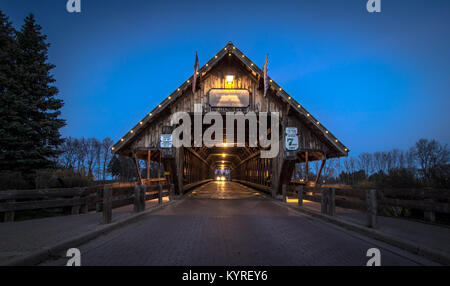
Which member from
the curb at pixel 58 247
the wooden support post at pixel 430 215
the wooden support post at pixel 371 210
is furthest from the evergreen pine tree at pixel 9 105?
the wooden support post at pixel 430 215

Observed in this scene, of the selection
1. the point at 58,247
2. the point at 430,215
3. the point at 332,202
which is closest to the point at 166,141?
the point at 332,202

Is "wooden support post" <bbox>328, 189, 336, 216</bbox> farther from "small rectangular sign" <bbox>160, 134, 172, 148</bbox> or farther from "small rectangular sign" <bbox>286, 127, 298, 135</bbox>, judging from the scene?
"small rectangular sign" <bbox>160, 134, 172, 148</bbox>

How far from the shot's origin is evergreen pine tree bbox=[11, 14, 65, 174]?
1338 cm

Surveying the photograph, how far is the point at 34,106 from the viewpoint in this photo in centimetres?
1400

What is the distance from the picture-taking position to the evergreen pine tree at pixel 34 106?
13.4 metres

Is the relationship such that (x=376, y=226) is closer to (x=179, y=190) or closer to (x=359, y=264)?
(x=359, y=264)

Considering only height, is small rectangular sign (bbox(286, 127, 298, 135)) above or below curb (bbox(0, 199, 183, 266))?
above

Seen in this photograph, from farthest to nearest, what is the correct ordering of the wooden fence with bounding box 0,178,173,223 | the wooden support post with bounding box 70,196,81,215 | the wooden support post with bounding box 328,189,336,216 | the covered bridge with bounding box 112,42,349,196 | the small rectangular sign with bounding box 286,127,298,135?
the small rectangular sign with bounding box 286,127,298,135 → the covered bridge with bounding box 112,42,349,196 → the wooden support post with bounding box 70,196,81,215 → the wooden support post with bounding box 328,189,336,216 → the wooden fence with bounding box 0,178,173,223

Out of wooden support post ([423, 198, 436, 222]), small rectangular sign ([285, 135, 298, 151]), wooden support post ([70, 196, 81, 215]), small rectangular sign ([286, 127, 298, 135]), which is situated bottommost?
wooden support post ([70, 196, 81, 215])

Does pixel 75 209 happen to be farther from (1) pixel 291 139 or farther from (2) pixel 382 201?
(1) pixel 291 139

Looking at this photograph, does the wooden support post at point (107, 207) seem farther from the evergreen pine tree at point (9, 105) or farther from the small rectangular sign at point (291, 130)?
the small rectangular sign at point (291, 130)

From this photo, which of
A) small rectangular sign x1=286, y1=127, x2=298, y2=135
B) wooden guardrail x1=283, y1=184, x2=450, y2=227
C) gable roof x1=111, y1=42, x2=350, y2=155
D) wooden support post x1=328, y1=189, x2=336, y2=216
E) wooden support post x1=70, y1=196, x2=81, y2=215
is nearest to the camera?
wooden guardrail x1=283, y1=184, x2=450, y2=227

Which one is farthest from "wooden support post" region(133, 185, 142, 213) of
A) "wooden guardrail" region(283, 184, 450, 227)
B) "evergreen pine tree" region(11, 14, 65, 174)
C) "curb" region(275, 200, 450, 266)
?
"evergreen pine tree" region(11, 14, 65, 174)
